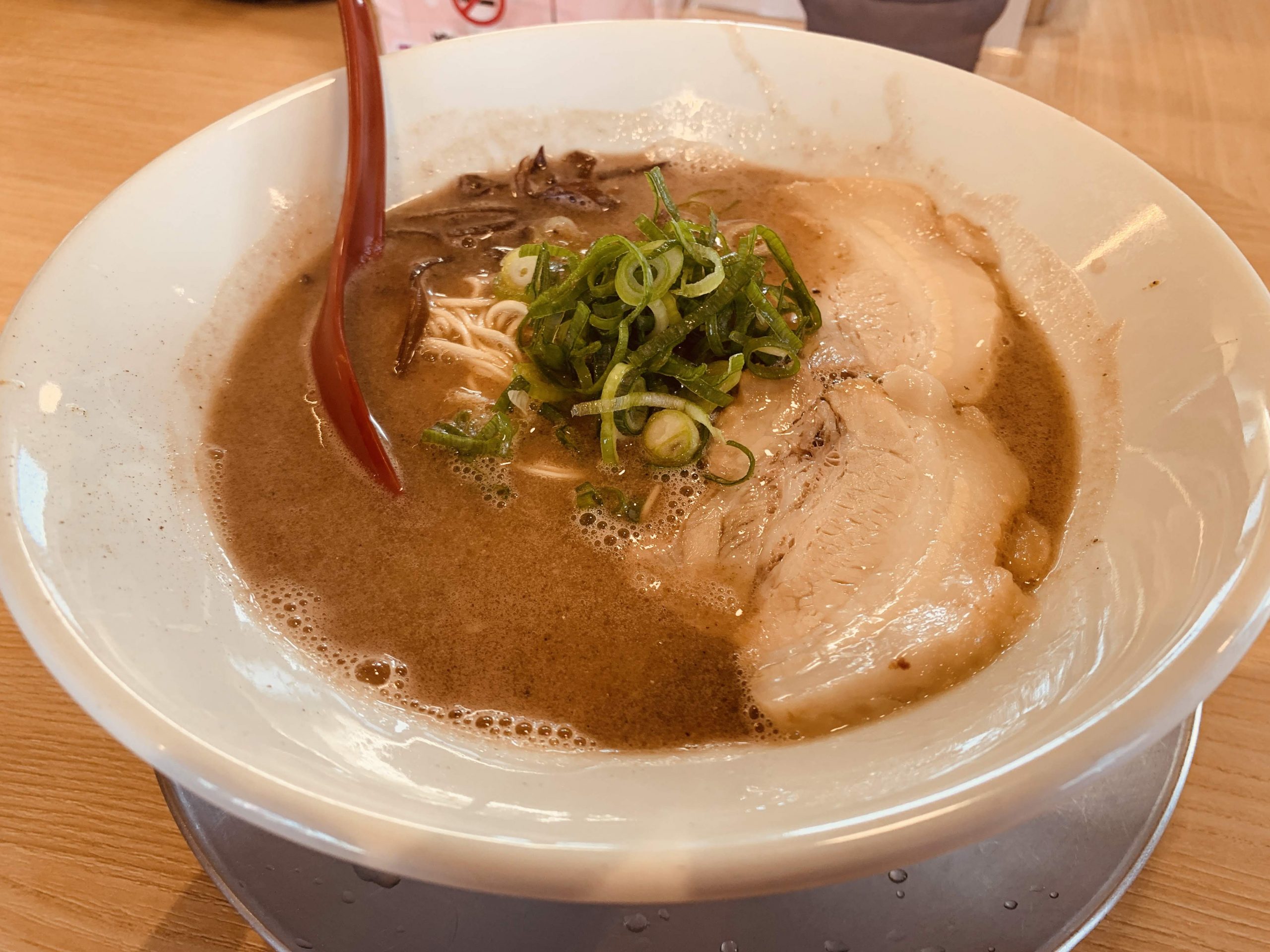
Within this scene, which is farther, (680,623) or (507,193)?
(507,193)

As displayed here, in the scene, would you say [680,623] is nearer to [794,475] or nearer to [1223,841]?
[794,475]

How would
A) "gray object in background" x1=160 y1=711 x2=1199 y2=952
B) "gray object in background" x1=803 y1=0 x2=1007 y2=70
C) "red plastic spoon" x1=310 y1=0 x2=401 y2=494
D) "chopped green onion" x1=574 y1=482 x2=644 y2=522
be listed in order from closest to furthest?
"gray object in background" x1=160 y1=711 x2=1199 y2=952, "chopped green onion" x1=574 y1=482 x2=644 y2=522, "red plastic spoon" x1=310 y1=0 x2=401 y2=494, "gray object in background" x1=803 y1=0 x2=1007 y2=70

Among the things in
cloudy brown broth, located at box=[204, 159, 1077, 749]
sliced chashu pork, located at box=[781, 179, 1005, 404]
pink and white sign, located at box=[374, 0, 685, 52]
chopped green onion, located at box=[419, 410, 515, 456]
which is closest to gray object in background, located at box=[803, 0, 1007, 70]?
pink and white sign, located at box=[374, 0, 685, 52]

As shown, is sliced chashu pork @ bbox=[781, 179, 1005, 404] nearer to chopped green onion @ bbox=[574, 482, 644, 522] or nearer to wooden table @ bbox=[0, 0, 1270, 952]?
chopped green onion @ bbox=[574, 482, 644, 522]

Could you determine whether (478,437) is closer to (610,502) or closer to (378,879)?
(610,502)

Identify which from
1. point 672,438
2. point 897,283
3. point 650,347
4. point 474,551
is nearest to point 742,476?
point 672,438

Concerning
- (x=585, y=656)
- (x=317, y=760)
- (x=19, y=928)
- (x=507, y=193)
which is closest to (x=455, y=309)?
(x=507, y=193)
